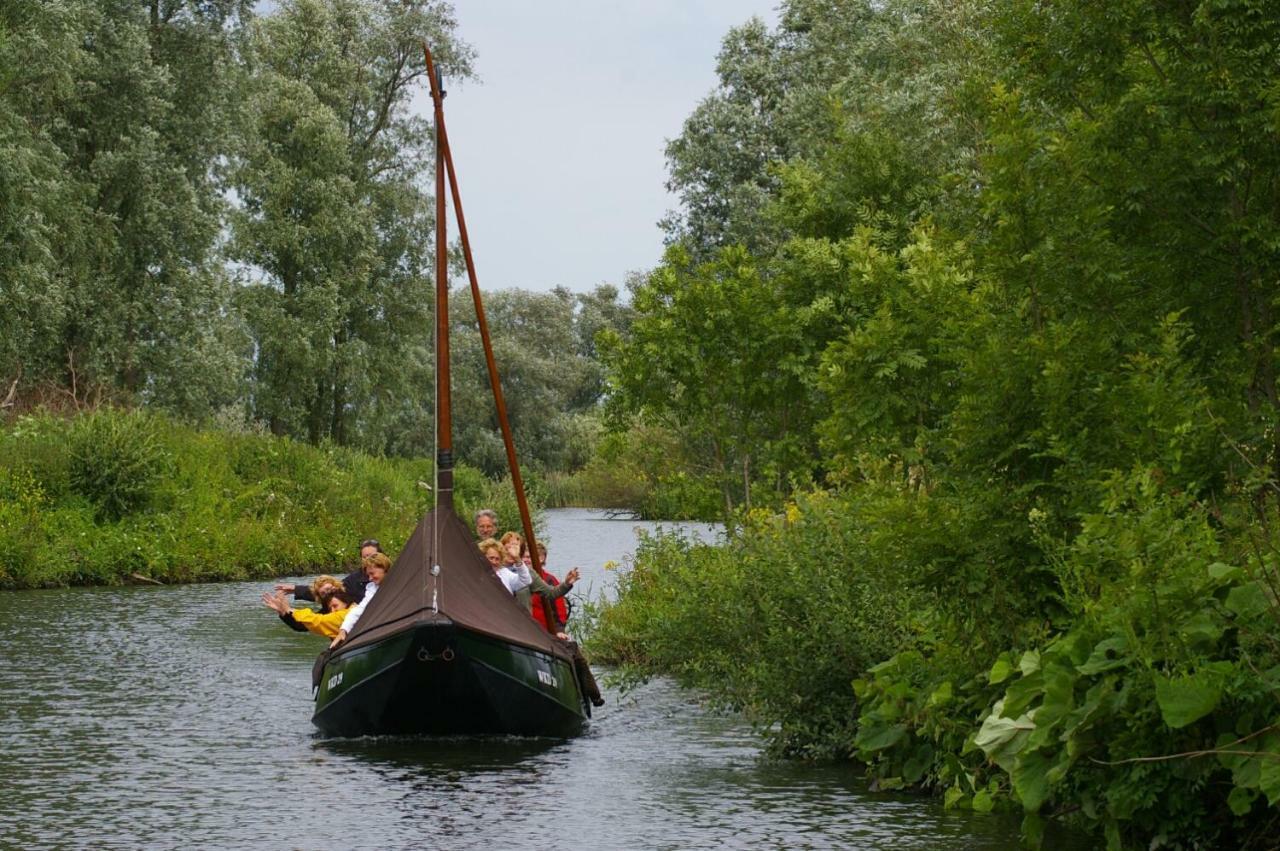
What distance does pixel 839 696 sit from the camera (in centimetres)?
1427

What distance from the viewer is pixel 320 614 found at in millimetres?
18359

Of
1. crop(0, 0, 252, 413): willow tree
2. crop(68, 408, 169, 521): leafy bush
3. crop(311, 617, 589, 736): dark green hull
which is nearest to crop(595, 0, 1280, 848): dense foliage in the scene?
crop(311, 617, 589, 736): dark green hull

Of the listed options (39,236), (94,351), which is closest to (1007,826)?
(39,236)

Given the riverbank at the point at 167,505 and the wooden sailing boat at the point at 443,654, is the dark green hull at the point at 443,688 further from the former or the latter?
the riverbank at the point at 167,505

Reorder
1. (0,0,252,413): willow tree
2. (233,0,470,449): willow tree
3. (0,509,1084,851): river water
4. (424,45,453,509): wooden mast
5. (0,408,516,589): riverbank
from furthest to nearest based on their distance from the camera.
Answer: (233,0,470,449): willow tree < (0,0,252,413): willow tree < (0,408,516,589): riverbank < (424,45,453,509): wooden mast < (0,509,1084,851): river water

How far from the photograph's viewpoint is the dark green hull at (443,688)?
1544 centimetres

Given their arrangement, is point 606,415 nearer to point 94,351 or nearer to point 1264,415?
point 1264,415

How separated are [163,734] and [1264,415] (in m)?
11.3

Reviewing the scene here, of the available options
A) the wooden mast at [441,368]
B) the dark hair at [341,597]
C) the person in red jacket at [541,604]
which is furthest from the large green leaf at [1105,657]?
the dark hair at [341,597]

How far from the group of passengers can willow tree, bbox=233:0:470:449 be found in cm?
3551

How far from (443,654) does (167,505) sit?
27.2 m

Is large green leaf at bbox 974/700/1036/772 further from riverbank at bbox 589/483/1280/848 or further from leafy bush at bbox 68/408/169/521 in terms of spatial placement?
leafy bush at bbox 68/408/169/521

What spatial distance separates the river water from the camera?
11938 mm

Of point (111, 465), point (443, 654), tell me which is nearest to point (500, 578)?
point (443, 654)
